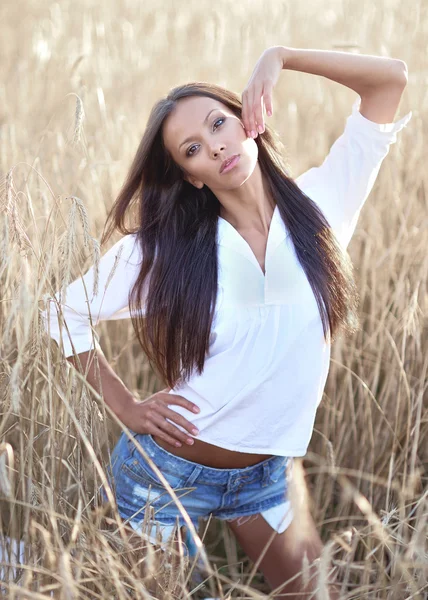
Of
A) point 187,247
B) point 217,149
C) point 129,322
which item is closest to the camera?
point 217,149

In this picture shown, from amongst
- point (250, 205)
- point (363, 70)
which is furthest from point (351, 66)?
point (250, 205)

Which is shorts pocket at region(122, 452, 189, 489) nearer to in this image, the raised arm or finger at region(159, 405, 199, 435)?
finger at region(159, 405, 199, 435)

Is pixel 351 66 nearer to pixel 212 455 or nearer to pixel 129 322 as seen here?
pixel 212 455

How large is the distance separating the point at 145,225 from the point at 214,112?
33 centimetres

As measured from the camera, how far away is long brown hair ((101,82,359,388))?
1.72m

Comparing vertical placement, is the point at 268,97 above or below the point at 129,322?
above

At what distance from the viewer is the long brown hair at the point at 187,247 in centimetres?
172

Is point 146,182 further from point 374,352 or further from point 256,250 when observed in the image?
point 374,352

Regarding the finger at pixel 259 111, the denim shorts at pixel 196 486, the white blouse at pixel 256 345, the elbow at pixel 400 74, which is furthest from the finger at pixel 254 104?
the denim shorts at pixel 196 486

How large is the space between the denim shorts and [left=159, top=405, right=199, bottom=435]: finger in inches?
3.5

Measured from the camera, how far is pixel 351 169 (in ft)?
5.94

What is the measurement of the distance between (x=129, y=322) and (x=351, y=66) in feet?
3.88

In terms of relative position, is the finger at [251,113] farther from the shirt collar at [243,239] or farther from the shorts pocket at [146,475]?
the shorts pocket at [146,475]

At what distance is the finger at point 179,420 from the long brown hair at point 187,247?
0.26 ft
